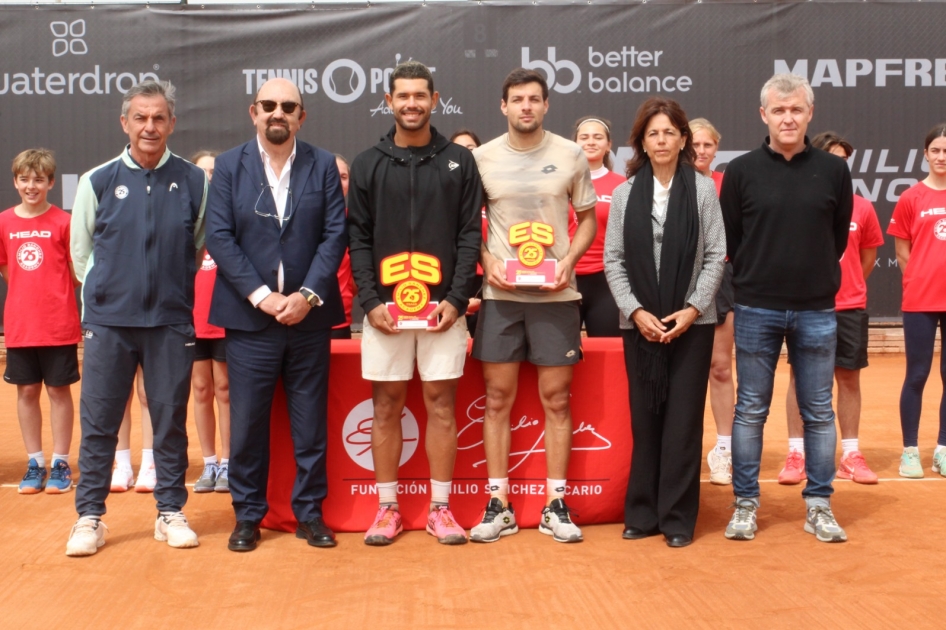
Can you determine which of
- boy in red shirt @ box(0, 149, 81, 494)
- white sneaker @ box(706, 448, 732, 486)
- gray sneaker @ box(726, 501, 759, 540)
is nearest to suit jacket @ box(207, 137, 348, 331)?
boy in red shirt @ box(0, 149, 81, 494)

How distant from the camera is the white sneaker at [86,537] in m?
4.12

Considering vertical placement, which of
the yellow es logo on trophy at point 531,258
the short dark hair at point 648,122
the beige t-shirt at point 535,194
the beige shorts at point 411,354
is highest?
the short dark hair at point 648,122

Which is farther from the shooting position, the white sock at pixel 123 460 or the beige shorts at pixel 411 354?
the white sock at pixel 123 460

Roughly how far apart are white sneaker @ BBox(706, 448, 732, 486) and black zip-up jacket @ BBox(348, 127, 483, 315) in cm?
204

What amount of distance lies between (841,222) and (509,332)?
5.01ft

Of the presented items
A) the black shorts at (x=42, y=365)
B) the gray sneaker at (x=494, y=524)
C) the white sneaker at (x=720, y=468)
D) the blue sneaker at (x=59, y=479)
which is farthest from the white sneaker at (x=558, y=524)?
the black shorts at (x=42, y=365)

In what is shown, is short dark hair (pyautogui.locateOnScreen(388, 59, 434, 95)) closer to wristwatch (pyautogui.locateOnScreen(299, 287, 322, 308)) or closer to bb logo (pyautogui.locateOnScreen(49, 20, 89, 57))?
wristwatch (pyautogui.locateOnScreen(299, 287, 322, 308))

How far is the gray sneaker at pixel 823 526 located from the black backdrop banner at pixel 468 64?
667 cm

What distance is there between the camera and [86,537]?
13.6ft

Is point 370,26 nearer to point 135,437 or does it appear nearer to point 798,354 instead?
point 135,437

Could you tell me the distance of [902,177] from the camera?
420 inches

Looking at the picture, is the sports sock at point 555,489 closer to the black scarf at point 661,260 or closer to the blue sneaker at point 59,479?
the black scarf at point 661,260

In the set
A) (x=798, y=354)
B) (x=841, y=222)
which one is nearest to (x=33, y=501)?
(x=798, y=354)
